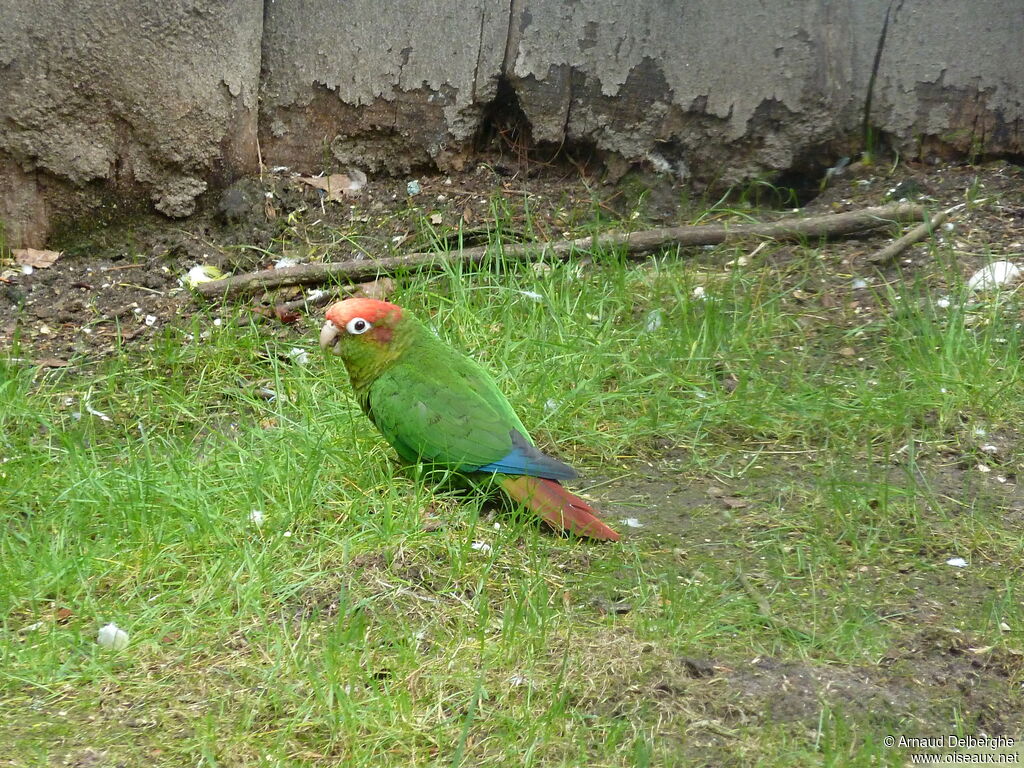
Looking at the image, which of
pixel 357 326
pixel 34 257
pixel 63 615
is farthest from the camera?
pixel 34 257

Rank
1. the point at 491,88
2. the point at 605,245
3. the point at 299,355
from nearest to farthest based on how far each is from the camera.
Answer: the point at 299,355 → the point at 605,245 → the point at 491,88

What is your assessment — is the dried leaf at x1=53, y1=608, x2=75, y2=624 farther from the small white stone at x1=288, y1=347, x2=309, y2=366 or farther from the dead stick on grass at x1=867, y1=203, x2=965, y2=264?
the dead stick on grass at x1=867, y1=203, x2=965, y2=264

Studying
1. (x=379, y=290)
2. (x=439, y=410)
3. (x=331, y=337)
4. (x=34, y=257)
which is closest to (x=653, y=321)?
(x=379, y=290)

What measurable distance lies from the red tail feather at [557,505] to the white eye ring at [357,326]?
23.3 inches

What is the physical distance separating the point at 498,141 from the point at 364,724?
120 inches

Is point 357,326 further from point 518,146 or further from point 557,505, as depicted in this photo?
point 518,146

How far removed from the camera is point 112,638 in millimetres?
2564

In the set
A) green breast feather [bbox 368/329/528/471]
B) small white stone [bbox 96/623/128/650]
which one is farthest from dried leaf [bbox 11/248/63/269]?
small white stone [bbox 96/623/128/650]

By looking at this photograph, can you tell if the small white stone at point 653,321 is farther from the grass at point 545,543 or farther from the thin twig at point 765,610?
the thin twig at point 765,610

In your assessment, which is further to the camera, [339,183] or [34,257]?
[339,183]

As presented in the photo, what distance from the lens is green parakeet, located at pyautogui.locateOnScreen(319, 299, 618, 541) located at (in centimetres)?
294

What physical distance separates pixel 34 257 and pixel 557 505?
259cm

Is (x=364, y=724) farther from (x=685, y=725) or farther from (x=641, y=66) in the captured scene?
(x=641, y=66)

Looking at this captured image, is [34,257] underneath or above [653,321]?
underneath
